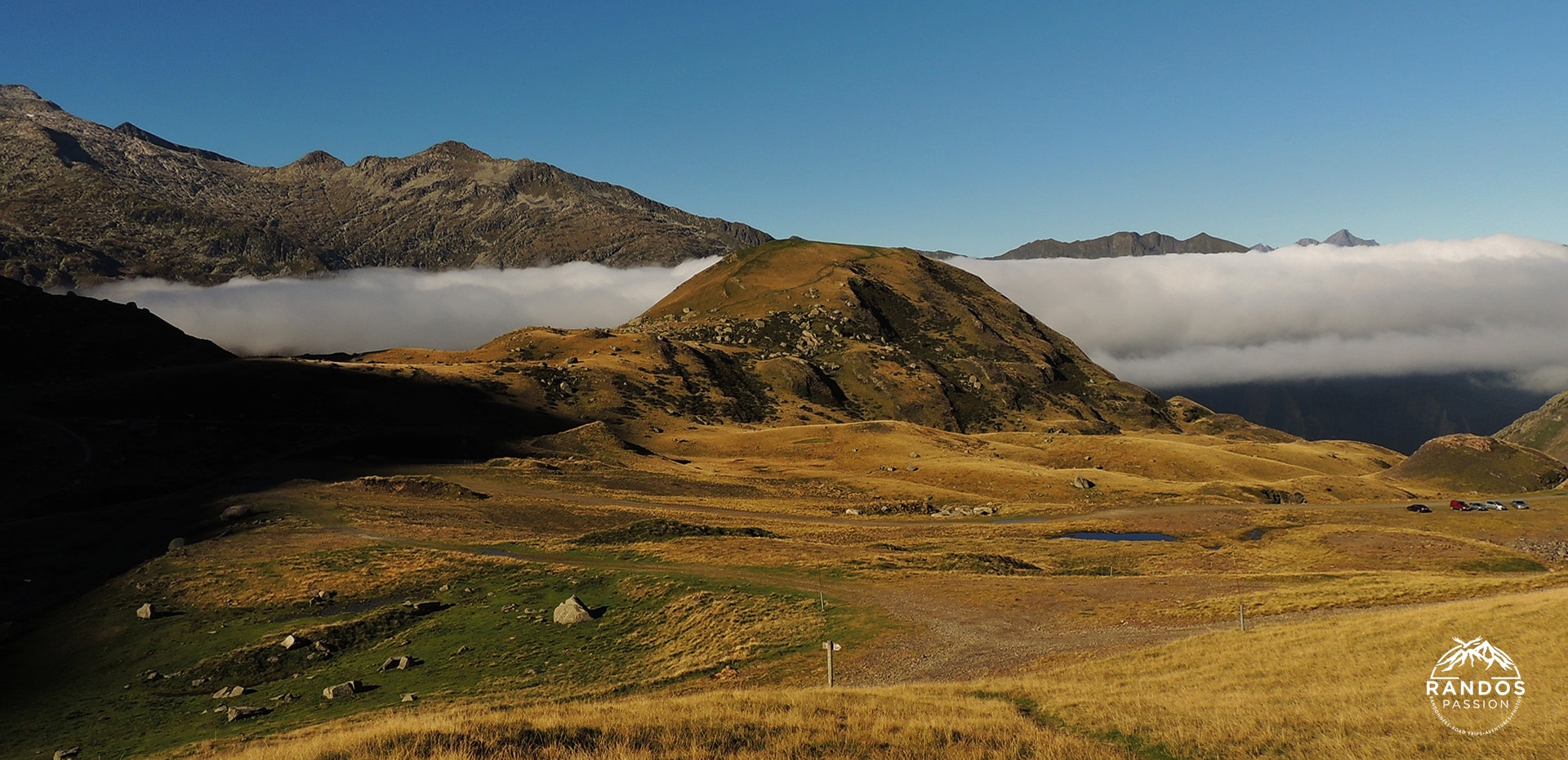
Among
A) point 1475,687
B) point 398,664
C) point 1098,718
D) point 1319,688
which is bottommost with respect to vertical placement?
point 398,664

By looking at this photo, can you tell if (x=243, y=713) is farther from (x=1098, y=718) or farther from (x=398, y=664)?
(x=1098, y=718)

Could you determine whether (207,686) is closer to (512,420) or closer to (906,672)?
(906,672)

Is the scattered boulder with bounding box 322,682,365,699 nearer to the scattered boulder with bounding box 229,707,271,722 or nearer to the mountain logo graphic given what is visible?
the scattered boulder with bounding box 229,707,271,722

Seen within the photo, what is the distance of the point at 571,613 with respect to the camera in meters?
46.3

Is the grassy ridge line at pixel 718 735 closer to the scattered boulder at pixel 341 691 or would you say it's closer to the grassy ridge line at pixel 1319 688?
the grassy ridge line at pixel 1319 688

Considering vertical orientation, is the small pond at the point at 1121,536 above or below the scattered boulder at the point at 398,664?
below

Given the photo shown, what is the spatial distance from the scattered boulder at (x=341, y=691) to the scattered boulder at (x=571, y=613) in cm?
1179

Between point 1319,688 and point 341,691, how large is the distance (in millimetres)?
38262

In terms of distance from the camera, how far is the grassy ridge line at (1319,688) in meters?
19.6

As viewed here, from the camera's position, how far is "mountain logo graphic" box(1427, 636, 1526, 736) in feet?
67.6

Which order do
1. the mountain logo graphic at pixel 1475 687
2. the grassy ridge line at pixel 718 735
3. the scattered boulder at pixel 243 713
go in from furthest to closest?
the scattered boulder at pixel 243 713 → the mountain logo graphic at pixel 1475 687 → the grassy ridge line at pixel 718 735

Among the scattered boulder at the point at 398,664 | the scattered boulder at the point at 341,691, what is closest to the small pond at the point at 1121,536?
the scattered boulder at the point at 398,664

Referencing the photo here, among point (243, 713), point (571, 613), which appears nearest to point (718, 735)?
point (243, 713)

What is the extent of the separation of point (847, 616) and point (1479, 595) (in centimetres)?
3429
